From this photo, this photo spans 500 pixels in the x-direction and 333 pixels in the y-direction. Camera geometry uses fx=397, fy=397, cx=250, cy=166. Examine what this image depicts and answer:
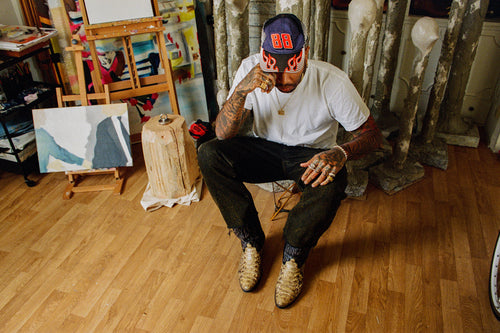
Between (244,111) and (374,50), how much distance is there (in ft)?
3.34

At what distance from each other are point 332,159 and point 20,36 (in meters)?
1.99

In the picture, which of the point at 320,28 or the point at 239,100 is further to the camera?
the point at 320,28

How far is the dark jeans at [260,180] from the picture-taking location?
5.35 ft

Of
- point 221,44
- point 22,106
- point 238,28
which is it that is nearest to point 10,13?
point 22,106

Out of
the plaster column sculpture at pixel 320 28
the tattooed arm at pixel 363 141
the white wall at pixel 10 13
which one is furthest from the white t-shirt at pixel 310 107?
the white wall at pixel 10 13

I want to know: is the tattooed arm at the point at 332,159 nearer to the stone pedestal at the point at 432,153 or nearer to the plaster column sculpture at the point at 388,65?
the stone pedestal at the point at 432,153

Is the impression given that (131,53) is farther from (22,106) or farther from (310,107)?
(310,107)

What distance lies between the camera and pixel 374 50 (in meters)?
2.36

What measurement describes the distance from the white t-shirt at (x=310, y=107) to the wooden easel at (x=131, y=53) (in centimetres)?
96

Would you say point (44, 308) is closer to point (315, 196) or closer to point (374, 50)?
point (315, 196)

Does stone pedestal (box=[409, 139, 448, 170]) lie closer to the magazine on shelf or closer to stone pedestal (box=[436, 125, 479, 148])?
stone pedestal (box=[436, 125, 479, 148])

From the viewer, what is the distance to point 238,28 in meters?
2.51

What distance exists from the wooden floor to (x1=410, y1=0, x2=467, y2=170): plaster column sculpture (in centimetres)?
14

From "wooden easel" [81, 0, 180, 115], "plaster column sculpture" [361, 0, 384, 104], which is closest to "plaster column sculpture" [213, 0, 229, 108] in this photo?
"wooden easel" [81, 0, 180, 115]
